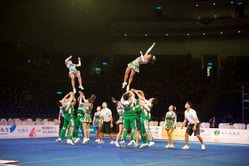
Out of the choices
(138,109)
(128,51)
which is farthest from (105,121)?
(128,51)

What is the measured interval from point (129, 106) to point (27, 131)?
9.44 meters

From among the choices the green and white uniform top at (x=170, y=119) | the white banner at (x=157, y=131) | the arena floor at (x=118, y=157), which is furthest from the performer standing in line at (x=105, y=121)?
the white banner at (x=157, y=131)

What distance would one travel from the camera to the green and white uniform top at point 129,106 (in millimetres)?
12808

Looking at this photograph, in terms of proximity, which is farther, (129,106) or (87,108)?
(87,108)

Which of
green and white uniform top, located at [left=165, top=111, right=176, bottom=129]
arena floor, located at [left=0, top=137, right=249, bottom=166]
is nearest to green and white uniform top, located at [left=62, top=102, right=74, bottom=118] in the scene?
arena floor, located at [left=0, top=137, right=249, bottom=166]

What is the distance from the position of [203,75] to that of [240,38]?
4.46 metres

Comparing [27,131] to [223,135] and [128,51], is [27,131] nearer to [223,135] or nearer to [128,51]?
[223,135]

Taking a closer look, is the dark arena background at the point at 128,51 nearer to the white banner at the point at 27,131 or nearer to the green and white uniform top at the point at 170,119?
the white banner at the point at 27,131

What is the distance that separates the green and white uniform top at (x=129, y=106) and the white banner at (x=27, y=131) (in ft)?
29.3

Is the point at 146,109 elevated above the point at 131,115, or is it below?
above

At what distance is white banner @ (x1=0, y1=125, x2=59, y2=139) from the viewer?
62.5ft

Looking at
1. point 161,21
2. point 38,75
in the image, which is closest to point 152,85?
point 161,21

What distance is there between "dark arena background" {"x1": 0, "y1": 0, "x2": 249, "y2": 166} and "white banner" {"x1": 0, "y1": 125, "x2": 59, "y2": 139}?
5.10 metres

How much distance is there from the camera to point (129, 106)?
42.1 feet
